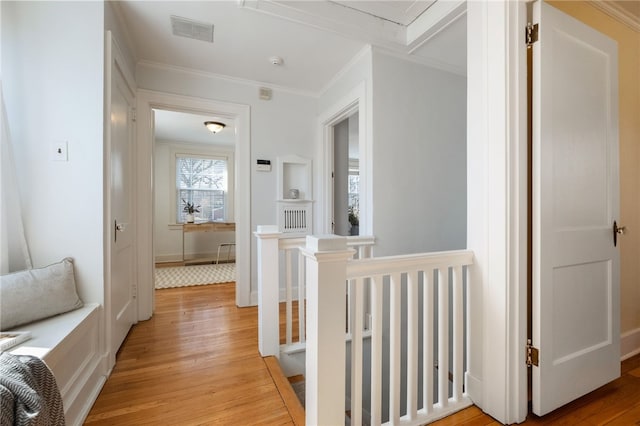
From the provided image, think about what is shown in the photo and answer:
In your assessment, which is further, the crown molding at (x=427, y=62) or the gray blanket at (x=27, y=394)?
the crown molding at (x=427, y=62)

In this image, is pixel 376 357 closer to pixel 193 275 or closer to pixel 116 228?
pixel 116 228

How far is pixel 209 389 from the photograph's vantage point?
1.59 m

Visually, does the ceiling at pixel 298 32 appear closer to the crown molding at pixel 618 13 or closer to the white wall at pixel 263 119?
the crown molding at pixel 618 13

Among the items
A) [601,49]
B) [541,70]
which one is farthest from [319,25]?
[601,49]

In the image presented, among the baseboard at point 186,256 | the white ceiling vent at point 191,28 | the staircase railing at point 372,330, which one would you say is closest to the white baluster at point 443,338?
the staircase railing at point 372,330

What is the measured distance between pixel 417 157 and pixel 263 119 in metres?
1.64

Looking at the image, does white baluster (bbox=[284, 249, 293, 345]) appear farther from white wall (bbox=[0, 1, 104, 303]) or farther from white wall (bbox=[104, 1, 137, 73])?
white wall (bbox=[104, 1, 137, 73])

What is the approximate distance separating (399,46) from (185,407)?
114 inches

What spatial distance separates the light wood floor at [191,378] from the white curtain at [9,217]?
85 centimetres

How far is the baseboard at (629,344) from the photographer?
194 cm

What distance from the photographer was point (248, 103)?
9.62ft

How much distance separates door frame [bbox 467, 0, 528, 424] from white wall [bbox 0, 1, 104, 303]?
6.94 feet

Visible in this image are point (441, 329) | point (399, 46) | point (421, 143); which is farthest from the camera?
point (421, 143)

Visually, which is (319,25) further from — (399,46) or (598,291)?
(598,291)
